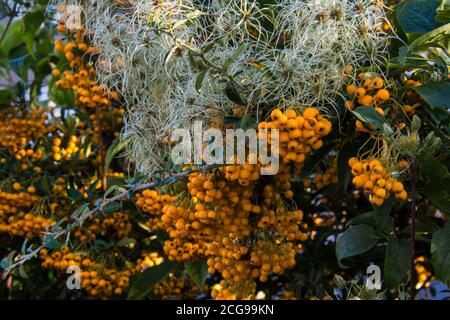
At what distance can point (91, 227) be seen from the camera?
79.7 inches

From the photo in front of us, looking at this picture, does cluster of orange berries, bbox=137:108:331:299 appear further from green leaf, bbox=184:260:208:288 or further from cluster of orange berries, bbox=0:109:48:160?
cluster of orange berries, bbox=0:109:48:160

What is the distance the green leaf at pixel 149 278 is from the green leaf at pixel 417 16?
0.96 meters

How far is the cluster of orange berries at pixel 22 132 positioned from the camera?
2.35 metres

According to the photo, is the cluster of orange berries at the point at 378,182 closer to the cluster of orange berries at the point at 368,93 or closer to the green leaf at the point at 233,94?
the cluster of orange berries at the point at 368,93

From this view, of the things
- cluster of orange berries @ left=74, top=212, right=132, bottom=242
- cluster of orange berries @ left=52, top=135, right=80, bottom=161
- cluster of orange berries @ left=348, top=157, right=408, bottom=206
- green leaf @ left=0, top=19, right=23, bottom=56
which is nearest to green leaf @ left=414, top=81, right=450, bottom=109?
cluster of orange berries @ left=348, top=157, right=408, bottom=206

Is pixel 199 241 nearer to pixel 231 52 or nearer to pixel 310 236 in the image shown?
pixel 231 52

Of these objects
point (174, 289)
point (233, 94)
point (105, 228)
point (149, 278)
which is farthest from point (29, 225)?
point (233, 94)

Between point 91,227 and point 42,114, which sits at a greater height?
point 42,114

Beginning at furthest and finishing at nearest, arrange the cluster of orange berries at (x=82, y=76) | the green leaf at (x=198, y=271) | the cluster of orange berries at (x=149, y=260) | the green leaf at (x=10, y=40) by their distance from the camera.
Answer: the green leaf at (x=10, y=40) → the cluster of orange berries at (x=149, y=260) → the green leaf at (x=198, y=271) → the cluster of orange berries at (x=82, y=76)

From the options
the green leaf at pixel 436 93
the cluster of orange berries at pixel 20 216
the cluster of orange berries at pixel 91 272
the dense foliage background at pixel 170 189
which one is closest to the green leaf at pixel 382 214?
the dense foliage background at pixel 170 189

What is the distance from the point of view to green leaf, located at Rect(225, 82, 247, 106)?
1.27 meters

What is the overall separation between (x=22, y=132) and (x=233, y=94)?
51.7 inches

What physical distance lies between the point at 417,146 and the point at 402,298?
0.41 m

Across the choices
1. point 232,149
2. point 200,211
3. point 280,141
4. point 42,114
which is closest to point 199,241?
point 200,211
